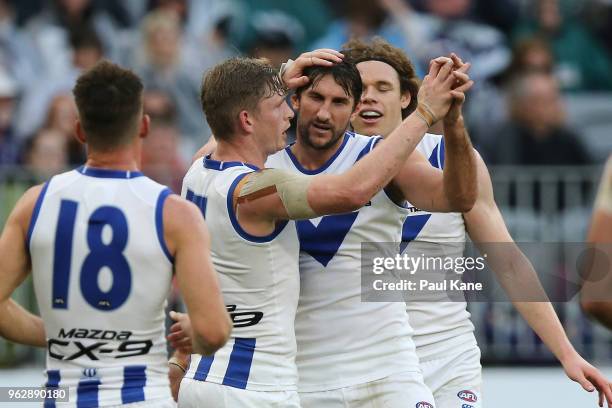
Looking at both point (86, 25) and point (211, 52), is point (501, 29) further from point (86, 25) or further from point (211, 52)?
point (86, 25)

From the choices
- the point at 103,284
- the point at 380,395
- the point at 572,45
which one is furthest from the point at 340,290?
the point at 572,45

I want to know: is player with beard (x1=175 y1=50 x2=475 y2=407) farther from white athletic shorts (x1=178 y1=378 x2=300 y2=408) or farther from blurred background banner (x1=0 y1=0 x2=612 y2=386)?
blurred background banner (x1=0 y1=0 x2=612 y2=386)

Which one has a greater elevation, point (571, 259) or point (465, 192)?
point (465, 192)

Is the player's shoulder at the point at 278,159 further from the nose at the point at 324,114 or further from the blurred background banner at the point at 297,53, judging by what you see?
the blurred background banner at the point at 297,53

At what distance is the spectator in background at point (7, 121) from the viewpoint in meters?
12.7

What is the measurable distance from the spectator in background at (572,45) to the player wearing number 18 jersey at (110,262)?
31.5ft

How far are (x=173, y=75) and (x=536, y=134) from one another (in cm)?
383

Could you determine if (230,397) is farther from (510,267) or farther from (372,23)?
(372,23)

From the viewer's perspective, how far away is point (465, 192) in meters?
5.57

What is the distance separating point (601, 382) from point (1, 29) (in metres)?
9.40

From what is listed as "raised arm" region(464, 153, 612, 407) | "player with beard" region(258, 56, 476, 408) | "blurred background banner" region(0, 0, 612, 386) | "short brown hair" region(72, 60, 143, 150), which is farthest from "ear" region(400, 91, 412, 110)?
"blurred background banner" region(0, 0, 612, 386)

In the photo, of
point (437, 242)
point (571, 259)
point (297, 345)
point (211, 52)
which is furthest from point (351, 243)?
point (211, 52)

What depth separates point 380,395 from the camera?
5770 millimetres

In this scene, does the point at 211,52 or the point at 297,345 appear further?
the point at 211,52
